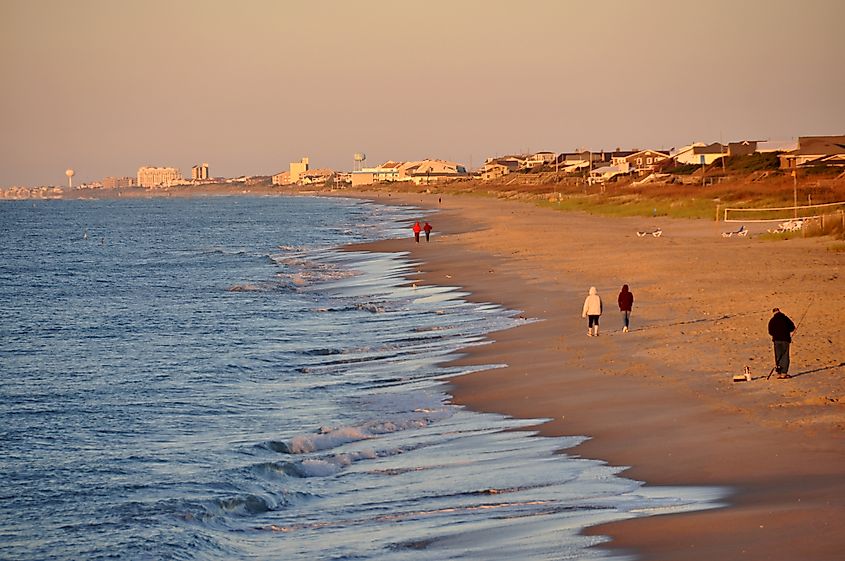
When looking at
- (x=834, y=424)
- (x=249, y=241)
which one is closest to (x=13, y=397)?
(x=834, y=424)

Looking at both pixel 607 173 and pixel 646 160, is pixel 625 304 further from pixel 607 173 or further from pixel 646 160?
pixel 646 160

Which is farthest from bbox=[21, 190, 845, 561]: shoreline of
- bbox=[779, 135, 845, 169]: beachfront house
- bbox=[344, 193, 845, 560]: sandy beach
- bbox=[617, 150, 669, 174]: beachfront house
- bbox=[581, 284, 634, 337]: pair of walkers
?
bbox=[617, 150, 669, 174]: beachfront house

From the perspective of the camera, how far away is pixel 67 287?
4822 centimetres

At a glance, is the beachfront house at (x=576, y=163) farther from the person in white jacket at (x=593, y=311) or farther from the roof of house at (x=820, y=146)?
the person in white jacket at (x=593, y=311)

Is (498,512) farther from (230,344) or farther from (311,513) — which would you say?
(230,344)

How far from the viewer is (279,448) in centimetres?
1633

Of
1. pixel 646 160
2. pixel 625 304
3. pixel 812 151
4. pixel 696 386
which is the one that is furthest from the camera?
pixel 646 160

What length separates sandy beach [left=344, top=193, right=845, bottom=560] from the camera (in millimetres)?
10789

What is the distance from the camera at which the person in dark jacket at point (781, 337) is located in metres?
16.7

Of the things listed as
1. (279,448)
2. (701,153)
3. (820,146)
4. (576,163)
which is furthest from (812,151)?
(279,448)

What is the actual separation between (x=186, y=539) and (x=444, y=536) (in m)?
2.86

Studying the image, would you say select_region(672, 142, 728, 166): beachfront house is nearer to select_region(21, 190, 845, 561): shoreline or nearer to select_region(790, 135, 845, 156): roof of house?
select_region(790, 135, 845, 156): roof of house

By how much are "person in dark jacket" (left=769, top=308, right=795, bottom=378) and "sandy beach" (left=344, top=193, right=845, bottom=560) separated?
218 millimetres

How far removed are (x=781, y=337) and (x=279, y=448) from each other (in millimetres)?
7886
